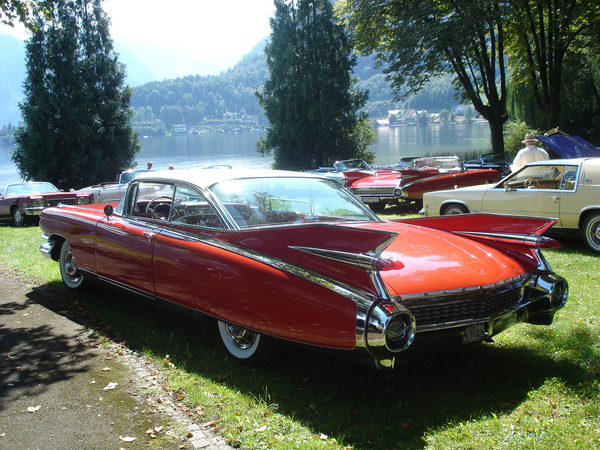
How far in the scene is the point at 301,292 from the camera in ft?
11.2

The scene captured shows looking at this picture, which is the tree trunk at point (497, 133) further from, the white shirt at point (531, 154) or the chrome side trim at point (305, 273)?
the chrome side trim at point (305, 273)

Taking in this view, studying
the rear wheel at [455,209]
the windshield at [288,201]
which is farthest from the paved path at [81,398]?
the rear wheel at [455,209]

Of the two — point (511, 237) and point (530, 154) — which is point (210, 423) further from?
point (530, 154)

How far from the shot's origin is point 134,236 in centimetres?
501

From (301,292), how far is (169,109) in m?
190

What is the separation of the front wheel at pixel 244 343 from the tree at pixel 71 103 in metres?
28.7

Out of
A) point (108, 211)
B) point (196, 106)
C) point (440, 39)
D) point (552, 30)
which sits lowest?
point (108, 211)

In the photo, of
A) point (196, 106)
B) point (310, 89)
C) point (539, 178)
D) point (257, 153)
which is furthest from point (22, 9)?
point (196, 106)

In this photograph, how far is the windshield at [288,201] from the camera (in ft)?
14.6

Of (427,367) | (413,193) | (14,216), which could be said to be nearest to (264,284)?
(427,367)

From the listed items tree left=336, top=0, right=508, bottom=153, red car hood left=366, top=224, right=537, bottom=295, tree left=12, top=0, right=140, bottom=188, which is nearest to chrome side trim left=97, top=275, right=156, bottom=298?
red car hood left=366, top=224, right=537, bottom=295

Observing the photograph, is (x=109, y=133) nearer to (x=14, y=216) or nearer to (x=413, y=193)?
(x=14, y=216)

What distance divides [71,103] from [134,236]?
28.4 meters

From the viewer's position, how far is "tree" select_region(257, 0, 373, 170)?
32.2 meters
